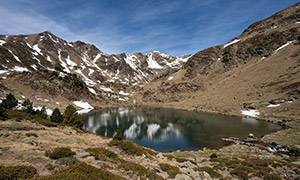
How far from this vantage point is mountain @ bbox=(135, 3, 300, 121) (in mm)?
73750

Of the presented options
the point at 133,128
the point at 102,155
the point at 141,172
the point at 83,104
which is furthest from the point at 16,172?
the point at 83,104

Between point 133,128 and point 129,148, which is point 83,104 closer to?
point 133,128

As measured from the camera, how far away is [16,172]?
281 inches

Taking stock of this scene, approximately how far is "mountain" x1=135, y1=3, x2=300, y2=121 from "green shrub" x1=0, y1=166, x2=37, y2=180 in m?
77.4

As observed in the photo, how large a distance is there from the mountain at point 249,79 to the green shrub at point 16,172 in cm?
7737

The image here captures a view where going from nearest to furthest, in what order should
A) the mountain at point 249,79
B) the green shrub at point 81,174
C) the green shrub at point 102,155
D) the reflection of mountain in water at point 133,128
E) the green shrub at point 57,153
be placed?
1. the green shrub at point 81,174
2. the green shrub at point 57,153
3. the green shrub at point 102,155
4. the reflection of mountain in water at point 133,128
5. the mountain at point 249,79

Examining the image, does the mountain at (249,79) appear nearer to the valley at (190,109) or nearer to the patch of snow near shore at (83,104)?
the valley at (190,109)

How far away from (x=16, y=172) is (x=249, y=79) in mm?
127973

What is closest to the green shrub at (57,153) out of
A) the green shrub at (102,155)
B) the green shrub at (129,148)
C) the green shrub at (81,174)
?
the green shrub at (102,155)

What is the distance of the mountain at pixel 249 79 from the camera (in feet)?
242

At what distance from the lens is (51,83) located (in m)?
108

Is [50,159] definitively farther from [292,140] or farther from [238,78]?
[238,78]

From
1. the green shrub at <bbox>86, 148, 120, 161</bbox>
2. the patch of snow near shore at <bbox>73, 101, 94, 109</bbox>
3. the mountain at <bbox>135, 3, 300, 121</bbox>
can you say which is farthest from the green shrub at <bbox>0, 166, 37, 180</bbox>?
the patch of snow near shore at <bbox>73, 101, 94, 109</bbox>

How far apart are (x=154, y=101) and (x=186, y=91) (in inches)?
1469
